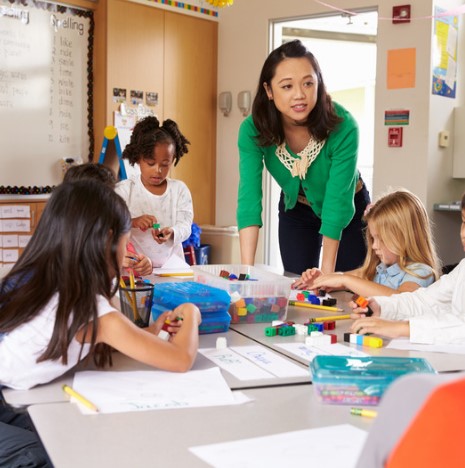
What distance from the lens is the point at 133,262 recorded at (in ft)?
7.64

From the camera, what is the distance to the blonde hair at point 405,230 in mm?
2178

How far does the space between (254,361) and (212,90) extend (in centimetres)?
417

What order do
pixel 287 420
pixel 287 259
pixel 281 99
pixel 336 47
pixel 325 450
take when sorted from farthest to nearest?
pixel 336 47, pixel 287 259, pixel 281 99, pixel 287 420, pixel 325 450

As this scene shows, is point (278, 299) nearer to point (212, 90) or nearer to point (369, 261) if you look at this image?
point (369, 261)

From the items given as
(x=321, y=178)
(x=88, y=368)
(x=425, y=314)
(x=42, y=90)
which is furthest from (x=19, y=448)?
(x=42, y=90)

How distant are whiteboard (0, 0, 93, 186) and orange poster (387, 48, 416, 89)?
78.8 inches

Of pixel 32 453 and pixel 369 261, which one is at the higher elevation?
pixel 369 261

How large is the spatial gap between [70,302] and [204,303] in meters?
0.45

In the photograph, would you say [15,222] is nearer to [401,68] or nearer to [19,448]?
[401,68]

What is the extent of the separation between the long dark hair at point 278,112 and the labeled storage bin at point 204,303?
846 mm

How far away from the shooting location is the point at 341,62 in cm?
671

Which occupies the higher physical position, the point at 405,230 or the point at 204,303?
the point at 405,230

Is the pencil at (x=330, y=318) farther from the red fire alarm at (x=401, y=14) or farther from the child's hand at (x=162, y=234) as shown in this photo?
the red fire alarm at (x=401, y=14)

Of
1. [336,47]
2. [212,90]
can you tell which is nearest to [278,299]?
[212,90]
